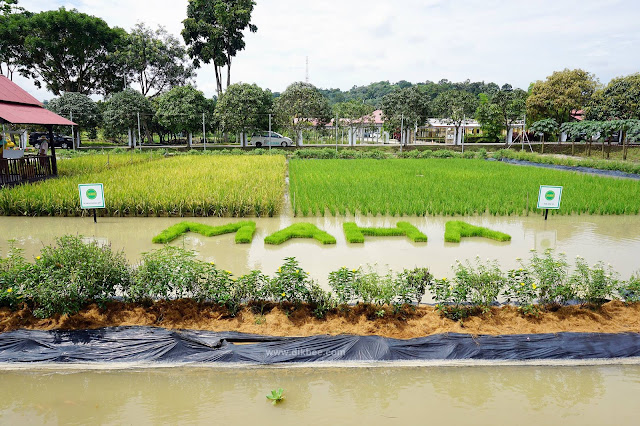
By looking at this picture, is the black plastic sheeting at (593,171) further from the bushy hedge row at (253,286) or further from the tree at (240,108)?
the tree at (240,108)

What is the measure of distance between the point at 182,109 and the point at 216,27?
30.7 ft

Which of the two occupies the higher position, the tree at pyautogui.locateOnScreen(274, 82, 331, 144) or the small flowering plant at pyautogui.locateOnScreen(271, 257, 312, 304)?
the tree at pyautogui.locateOnScreen(274, 82, 331, 144)

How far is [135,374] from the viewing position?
3641 millimetres

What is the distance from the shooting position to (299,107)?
3073cm

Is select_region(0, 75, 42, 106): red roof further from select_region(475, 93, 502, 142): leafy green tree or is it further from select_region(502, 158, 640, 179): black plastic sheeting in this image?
select_region(475, 93, 502, 142): leafy green tree

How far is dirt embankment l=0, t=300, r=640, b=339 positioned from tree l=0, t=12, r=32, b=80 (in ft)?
118

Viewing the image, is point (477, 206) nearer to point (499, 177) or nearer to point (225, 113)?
point (499, 177)

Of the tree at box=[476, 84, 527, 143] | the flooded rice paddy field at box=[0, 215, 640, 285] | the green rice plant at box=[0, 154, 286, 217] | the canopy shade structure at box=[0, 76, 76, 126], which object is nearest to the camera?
the flooded rice paddy field at box=[0, 215, 640, 285]

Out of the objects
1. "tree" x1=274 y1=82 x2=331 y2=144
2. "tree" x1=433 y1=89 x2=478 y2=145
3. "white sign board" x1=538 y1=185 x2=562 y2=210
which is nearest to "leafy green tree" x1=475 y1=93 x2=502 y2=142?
"tree" x1=433 y1=89 x2=478 y2=145

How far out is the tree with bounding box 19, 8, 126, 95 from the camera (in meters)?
32.2

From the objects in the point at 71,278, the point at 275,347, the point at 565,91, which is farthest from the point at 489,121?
the point at 71,278

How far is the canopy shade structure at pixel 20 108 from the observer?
503 inches

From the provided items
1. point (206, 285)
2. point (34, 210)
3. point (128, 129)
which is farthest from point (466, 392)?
point (128, 129)

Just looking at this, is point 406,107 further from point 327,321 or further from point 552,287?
point 327,321
